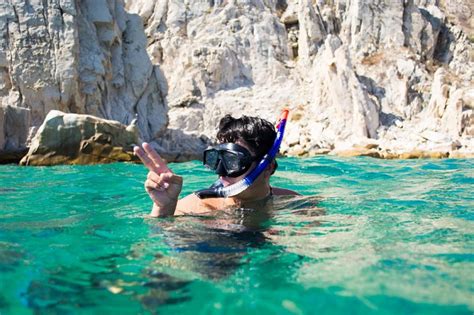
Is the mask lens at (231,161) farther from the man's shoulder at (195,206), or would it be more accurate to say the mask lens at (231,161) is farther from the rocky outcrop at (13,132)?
the rocky outcrop at (13,132)

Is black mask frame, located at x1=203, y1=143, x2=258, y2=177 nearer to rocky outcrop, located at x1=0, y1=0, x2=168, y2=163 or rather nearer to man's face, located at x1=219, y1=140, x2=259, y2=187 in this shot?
man's face, located at x1=219, y1=140, x2=259, y2=187

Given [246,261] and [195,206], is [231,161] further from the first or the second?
[246,261]

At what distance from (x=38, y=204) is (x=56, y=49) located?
1256 cm

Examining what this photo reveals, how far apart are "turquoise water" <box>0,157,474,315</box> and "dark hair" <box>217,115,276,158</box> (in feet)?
1.67

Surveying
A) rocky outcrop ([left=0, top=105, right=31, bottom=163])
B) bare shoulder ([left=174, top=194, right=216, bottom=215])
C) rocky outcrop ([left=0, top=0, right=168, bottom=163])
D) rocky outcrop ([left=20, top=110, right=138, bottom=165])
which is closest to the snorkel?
bare shoulder ([left=174, top=194, right=216, bottom=215])

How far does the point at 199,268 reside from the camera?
2.00 m

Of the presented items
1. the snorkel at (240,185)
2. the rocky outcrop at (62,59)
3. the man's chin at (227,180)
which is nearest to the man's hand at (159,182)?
the snorkel at (240,185)

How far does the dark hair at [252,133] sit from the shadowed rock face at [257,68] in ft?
43.2

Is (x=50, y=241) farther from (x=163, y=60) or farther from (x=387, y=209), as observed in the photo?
(x=163, y=60)

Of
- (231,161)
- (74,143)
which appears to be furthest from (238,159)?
(74,143)

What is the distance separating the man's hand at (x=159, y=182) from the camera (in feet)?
8.26

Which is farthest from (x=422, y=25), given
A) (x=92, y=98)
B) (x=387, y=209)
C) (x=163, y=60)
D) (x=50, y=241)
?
(x=50, y=241)

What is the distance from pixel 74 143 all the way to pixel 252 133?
9.07 metres

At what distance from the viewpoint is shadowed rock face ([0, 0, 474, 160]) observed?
1562 centimetres
